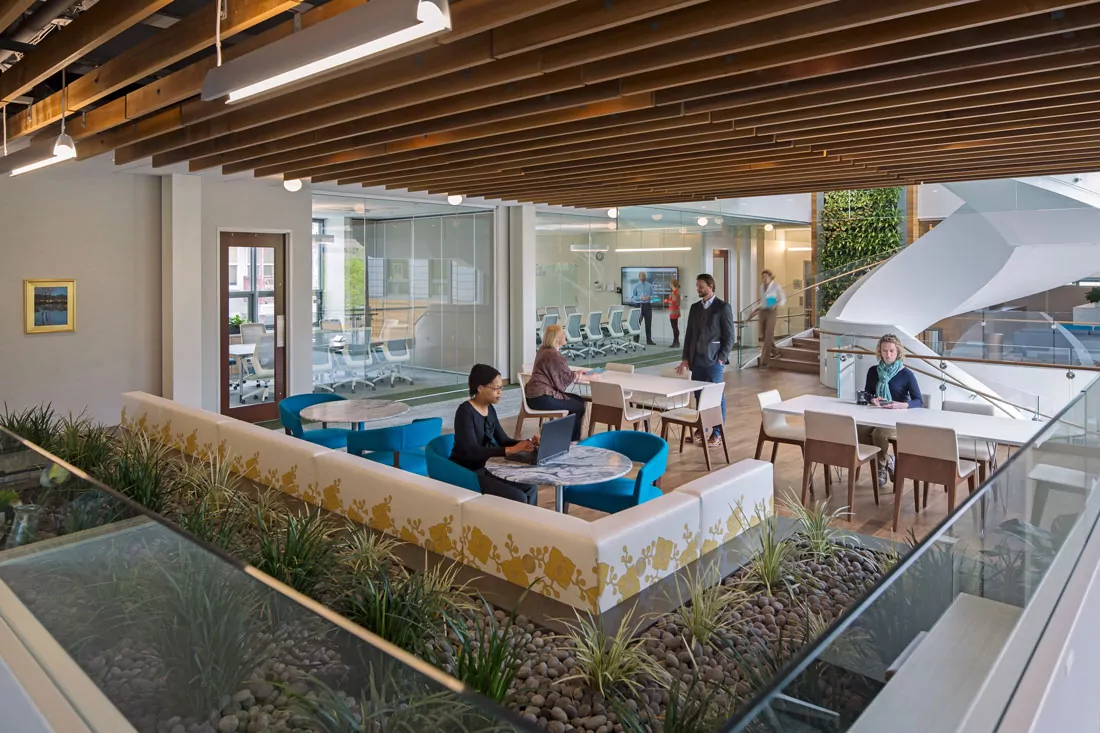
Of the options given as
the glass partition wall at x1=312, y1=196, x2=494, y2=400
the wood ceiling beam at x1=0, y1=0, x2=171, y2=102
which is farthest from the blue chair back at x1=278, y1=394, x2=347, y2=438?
the glass partition wall at x1=312, y1=196, x2=494, y2=400

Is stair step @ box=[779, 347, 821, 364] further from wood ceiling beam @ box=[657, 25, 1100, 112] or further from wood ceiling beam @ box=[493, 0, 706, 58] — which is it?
wood ceiling beam @ box=[493, 0, 706, 58]

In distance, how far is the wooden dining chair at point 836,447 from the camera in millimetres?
5781

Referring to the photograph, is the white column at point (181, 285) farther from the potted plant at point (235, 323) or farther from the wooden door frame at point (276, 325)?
the potted plant at point (235, 323)

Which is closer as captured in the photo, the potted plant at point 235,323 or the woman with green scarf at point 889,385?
the woman with green scarf at point 889,385

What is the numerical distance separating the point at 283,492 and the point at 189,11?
3.16 metres

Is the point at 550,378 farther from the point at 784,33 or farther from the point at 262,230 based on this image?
the point at 784,33

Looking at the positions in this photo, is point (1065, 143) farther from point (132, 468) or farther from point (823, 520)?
point (132, 468)

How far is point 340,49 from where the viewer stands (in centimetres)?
258

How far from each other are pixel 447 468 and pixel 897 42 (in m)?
3.28

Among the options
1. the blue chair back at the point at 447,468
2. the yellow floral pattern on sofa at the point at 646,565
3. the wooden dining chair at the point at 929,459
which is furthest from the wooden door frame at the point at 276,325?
the wooden dining chair at the point at 929,459

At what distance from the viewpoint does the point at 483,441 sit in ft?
16.4

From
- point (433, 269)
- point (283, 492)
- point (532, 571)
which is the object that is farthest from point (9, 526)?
point (433, 269)

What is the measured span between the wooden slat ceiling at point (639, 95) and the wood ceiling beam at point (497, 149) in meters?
0.03

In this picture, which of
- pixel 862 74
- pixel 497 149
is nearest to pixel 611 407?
pixel 497 149
